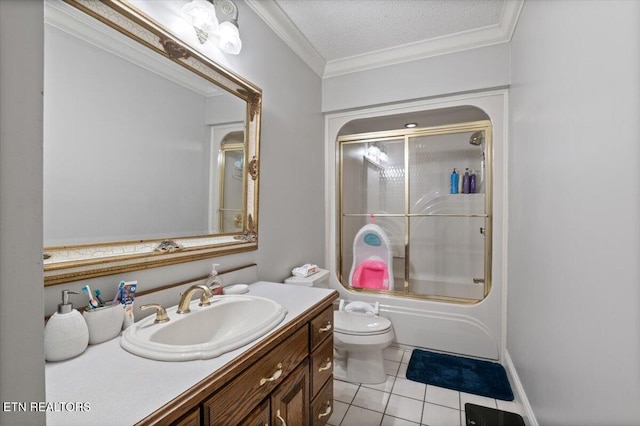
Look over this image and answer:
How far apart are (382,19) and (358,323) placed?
2.17 metres

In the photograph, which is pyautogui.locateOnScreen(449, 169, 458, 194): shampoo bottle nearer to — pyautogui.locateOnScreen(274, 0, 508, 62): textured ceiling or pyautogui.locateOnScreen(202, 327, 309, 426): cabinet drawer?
pyautogui.locateOnScreen(274, 0, 508, 62): textured ceiling

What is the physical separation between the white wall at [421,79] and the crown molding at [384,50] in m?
0.04

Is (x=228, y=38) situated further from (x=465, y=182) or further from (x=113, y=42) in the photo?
(x=465, y=182)

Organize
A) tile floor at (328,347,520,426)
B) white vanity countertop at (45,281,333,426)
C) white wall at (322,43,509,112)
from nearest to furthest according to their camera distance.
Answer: white vanity countertop at (45,281,333,426)
tile floor at (328,347,520,426)
white wall at (322,43,509,112)

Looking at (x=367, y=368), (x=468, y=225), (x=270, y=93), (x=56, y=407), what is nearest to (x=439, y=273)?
(x=468, y=225)

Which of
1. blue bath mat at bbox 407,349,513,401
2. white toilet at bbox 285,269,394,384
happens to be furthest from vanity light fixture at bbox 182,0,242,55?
blue bath mat at bbox 407,349,513,401

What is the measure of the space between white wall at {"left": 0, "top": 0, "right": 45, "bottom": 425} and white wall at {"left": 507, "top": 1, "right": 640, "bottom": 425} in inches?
44.4

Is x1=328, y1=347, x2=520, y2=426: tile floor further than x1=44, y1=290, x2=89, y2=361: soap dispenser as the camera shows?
Yes

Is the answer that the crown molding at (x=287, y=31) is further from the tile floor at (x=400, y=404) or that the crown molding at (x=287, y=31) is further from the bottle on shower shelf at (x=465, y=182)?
the tile floor at (x=400, y=404)

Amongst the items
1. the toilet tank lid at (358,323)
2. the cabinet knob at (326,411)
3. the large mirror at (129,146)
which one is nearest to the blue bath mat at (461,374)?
the toilet tank lid at (358,323)

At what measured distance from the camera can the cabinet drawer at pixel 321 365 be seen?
1288 millimetres

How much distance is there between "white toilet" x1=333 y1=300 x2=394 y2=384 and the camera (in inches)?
77.0

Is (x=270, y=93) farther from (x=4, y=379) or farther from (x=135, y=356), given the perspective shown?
(x=4, y=379)

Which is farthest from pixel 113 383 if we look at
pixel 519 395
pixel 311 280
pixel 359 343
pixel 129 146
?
pixel 519 395
